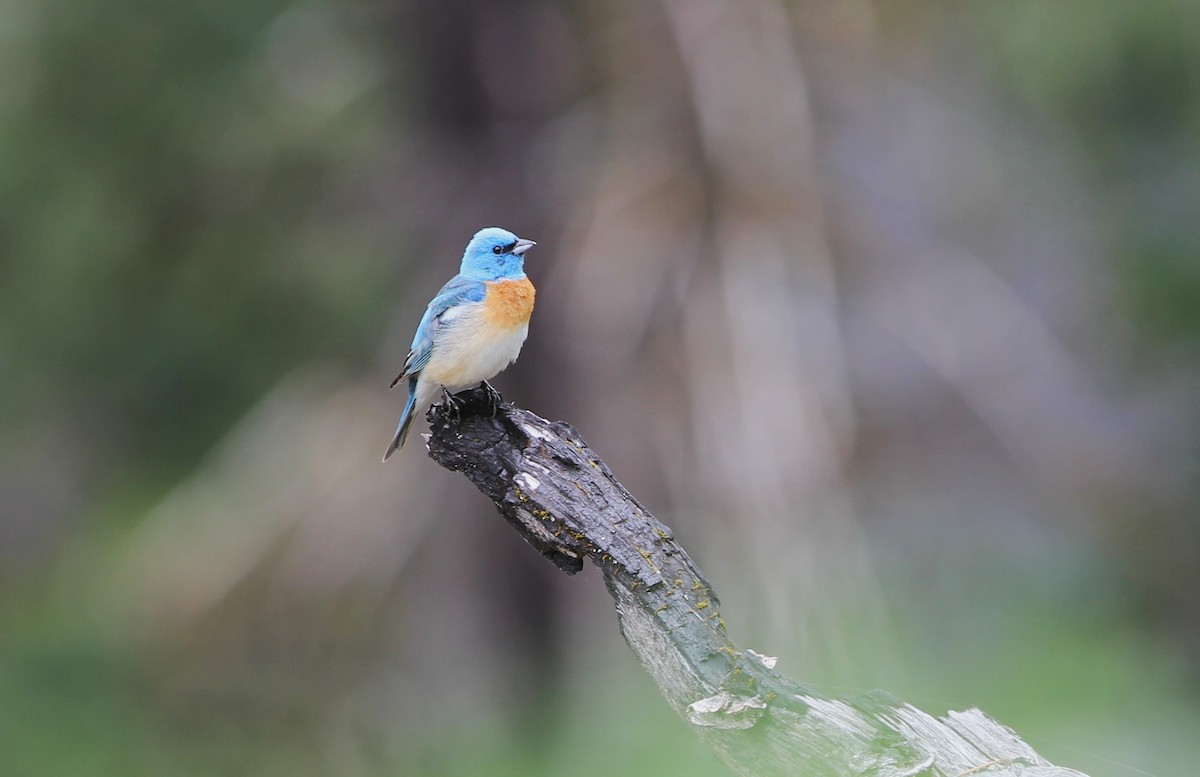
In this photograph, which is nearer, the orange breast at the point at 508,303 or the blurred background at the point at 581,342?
the orange breast at the point at 508,303

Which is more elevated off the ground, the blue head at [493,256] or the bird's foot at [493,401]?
the blue head at [493,256]

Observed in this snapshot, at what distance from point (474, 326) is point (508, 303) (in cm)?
16

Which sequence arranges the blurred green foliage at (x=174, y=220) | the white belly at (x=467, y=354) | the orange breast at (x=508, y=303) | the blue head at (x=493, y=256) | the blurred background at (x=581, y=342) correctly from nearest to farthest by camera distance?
the white belly at (x=467, y=354) < the orange breast at (x=508, y=303) < the blue head at (x=493, y=256) < the blurred background at (x=581, y=342) < the blurred green foliage at (x=174, y=220)

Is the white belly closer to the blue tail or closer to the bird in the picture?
the bird

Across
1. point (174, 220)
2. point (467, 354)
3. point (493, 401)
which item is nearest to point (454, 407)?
point (493, 401)

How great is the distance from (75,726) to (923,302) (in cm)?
514

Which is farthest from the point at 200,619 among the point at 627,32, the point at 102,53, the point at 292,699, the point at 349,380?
the point at 627,32

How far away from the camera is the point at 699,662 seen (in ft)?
8.14

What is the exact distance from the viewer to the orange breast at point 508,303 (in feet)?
12.4

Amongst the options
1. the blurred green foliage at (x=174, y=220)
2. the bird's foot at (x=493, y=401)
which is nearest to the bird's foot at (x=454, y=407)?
the bird's foot at (x=493, y=401)

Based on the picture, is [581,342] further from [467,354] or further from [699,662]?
[699,662]

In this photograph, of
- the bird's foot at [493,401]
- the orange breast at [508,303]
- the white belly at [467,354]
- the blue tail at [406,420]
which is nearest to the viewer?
the bird's foot at [493,401]

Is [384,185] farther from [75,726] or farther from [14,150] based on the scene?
[75,726]

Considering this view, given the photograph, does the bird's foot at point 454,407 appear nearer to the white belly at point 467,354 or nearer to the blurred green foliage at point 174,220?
the white belly at point 467,354
